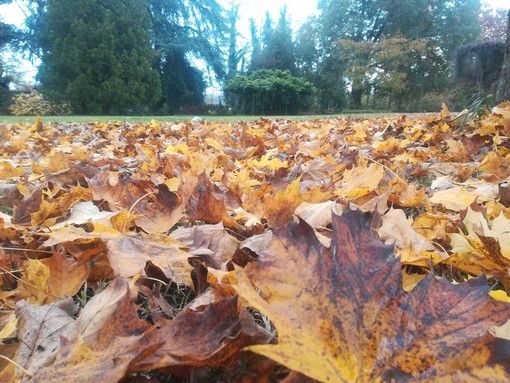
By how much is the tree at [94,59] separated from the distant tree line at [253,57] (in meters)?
0.04

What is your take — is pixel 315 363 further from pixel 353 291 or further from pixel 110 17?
pixel 110 17

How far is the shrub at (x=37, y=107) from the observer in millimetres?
15617

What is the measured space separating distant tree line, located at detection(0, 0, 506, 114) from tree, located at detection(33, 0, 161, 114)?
0.14ft

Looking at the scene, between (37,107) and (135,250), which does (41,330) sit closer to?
(135,250)

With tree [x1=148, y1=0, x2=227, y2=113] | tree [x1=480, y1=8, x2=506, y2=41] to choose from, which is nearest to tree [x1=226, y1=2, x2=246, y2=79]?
tree [x1=148, y1=0, x2=227, y2=113]

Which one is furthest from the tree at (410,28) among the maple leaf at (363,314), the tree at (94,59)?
the maple leaf at (363,314)

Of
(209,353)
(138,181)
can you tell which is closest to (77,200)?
(138,181)

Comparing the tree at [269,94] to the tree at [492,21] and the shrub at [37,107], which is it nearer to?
the shrub at [37,107]

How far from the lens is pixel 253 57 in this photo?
3003cm

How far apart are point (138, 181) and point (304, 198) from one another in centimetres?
54

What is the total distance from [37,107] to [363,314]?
18.0 meters

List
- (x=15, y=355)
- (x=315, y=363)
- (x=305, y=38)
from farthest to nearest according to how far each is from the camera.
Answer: (x=305, y=38) < (x=15, y=355) < (x=315, y=363)

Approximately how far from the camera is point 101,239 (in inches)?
30.0

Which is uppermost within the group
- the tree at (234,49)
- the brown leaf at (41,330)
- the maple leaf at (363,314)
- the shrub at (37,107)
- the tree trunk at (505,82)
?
the tree at (234,49)
